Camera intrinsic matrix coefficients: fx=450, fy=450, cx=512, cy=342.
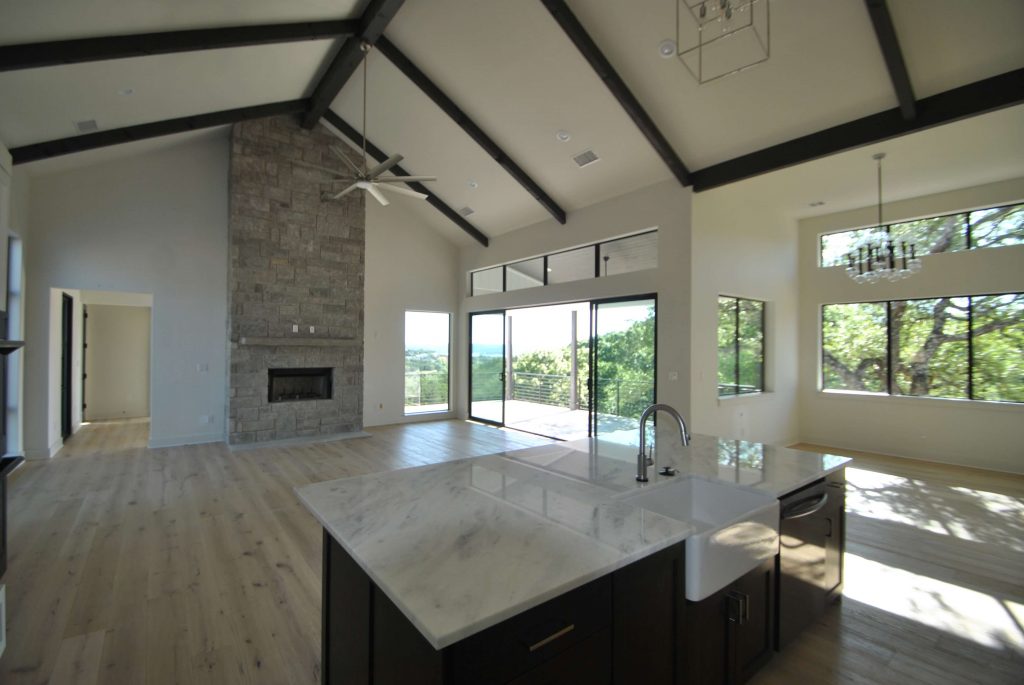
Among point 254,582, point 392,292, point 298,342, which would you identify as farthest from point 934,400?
point 298,342

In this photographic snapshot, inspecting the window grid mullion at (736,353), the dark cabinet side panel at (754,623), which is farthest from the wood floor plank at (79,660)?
the window grid mullion at (736,353)

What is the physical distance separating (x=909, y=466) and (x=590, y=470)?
596cm

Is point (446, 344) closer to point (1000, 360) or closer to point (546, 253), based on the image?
point (546, 253)

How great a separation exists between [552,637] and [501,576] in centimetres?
18

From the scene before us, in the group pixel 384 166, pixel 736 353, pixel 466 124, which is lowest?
pixel 736 353

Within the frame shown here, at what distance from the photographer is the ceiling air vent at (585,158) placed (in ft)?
17.7

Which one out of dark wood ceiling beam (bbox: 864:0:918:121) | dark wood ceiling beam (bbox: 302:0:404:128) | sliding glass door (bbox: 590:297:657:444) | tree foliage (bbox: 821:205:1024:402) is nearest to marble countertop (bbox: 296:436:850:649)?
dark wood ceiling beam (bbox: 864:0:918:121)

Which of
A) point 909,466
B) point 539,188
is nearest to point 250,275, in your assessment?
point 539,188

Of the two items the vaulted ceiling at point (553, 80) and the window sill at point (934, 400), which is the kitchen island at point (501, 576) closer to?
the vaulted ceiling at point (553, 80)

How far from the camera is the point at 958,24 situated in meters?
3.17

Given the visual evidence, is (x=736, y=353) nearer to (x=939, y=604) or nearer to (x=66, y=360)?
(x=939, y=604)

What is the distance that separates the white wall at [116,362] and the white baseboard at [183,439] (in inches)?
134

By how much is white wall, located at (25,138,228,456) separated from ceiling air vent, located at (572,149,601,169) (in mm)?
5185

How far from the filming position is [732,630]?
1691 mm
